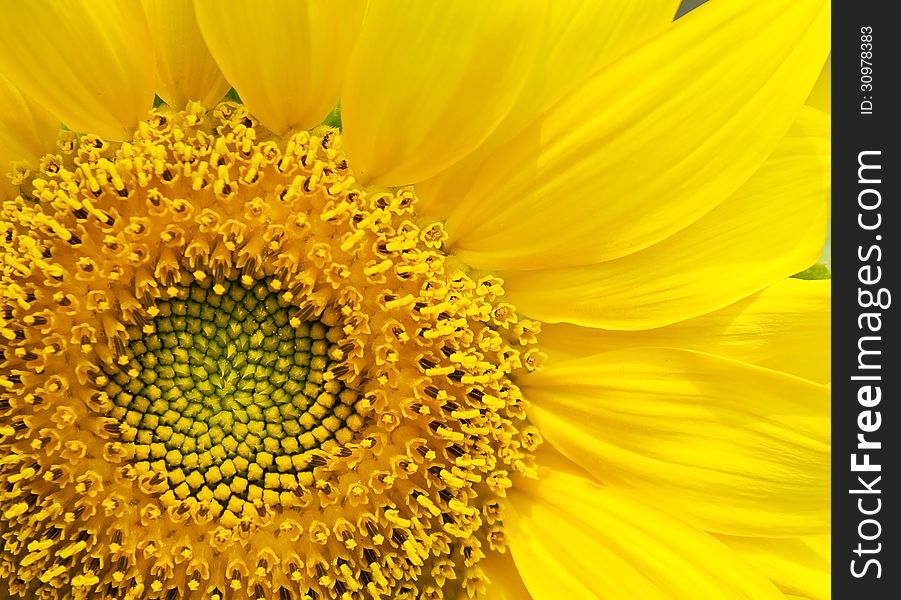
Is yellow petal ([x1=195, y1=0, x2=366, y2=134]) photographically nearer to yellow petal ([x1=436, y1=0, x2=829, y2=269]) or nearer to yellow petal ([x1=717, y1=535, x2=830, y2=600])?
yellow petal ([x1=436, y1=0, x2=829, y2=269])

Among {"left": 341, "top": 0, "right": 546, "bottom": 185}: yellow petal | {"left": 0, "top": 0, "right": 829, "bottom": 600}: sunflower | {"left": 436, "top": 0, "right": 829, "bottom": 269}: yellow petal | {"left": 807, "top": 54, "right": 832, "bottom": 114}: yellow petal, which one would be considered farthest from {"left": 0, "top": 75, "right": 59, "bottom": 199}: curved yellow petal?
{"left": 807, "top": 54, "right": 832, "bottom": 114}: yellow petal

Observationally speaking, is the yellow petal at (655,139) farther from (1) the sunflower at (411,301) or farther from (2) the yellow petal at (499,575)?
(2) the yellow petal at (499,575)

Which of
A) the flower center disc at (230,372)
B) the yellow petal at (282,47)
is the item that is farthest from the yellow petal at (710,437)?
the yellow petal at (282,47)

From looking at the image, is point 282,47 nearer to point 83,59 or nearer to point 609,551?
point 83,59

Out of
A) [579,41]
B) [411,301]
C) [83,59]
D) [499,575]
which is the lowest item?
[499,575]

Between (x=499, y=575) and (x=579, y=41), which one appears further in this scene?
(x=499, y=575)

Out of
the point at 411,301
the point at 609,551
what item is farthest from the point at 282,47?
the point at 609,551
